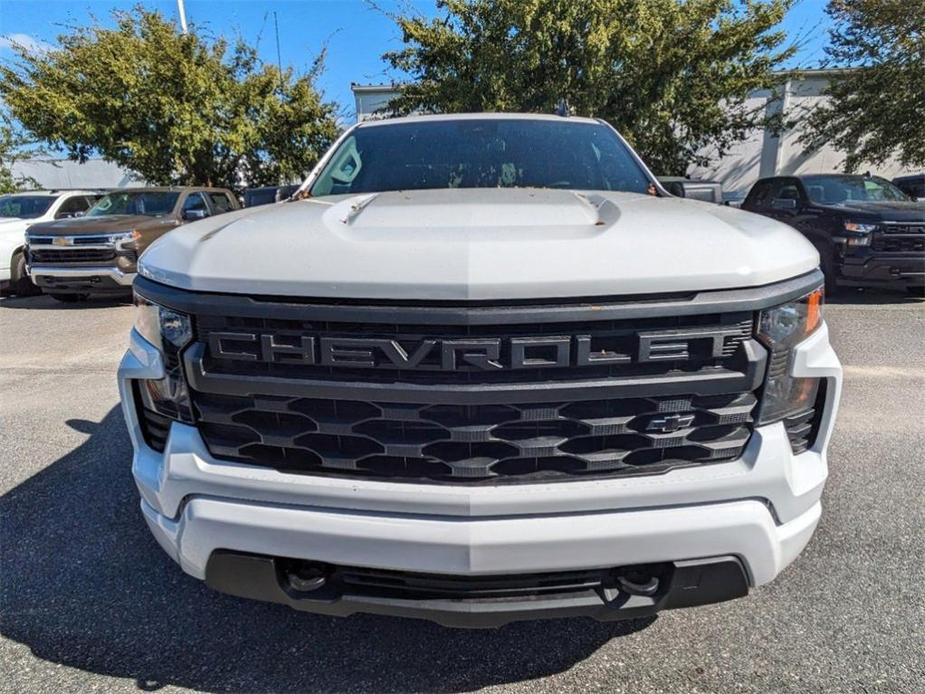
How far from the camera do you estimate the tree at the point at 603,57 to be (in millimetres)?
11453

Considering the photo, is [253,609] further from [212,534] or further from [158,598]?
[212,534]

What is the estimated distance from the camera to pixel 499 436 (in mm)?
1476

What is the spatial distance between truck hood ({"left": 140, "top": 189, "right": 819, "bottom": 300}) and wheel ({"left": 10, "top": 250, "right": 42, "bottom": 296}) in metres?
10.2

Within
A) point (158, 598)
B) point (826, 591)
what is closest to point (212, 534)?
point (158, 598)

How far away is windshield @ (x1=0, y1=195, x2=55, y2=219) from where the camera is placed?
1030cm

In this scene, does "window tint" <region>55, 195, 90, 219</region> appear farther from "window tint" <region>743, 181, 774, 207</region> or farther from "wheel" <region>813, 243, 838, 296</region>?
"wheel" <region>813, 243, 838, 296</region>

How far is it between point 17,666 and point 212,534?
1.14 metres

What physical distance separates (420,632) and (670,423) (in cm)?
126

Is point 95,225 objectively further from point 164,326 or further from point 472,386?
point 472,386

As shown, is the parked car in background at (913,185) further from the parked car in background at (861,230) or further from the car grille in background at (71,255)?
the car grille in background at (71,255)

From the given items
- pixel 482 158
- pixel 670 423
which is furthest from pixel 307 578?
pixel 482 158

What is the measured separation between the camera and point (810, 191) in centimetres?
864

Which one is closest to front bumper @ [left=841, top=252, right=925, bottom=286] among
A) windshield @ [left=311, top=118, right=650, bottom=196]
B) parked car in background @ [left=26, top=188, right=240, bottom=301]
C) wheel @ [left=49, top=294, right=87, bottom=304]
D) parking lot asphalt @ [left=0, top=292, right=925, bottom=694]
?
parking lot asphalt @ [left=0, top=292, right=925, bottom=694]

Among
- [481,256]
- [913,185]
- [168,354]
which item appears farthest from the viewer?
[913,185]
